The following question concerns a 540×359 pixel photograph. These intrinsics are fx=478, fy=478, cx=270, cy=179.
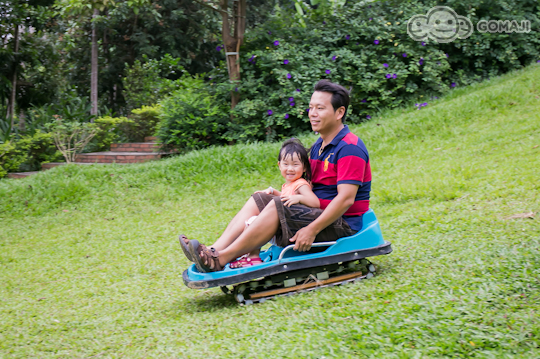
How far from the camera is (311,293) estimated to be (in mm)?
3309

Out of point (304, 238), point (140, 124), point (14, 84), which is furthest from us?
point (14, 84)

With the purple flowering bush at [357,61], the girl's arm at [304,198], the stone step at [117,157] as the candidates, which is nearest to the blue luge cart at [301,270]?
the girl's arm at [304,198]

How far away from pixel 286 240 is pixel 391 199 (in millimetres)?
2970

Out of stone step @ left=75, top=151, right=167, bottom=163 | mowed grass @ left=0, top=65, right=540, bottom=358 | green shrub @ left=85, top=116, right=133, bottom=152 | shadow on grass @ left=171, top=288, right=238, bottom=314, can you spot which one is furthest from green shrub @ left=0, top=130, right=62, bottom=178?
shadow on grass @ left=171, top=288, right=238, bottom=314

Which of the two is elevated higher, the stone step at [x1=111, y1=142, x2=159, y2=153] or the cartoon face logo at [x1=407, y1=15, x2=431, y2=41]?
the cartoon face logo at [x1=407, y1=15, x2=431, y2=41]

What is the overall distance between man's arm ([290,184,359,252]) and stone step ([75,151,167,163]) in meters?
7.03

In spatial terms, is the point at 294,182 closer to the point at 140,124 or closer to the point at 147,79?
the point at 140,124

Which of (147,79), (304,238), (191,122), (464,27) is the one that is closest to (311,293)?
(304,238)

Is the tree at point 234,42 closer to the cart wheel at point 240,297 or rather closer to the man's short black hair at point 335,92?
the man's short black hair at point 335,92

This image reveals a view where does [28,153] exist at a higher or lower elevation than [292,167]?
lower

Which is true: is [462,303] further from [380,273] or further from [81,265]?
[81,265]

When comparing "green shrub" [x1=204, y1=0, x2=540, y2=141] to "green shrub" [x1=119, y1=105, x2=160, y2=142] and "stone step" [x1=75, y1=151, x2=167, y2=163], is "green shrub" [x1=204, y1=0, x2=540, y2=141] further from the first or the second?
"green shrub" [x1=119, y1=105, x2=160, y2=142]

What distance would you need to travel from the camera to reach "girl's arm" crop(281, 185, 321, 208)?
3322 mm

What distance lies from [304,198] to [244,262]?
0.61 metres
